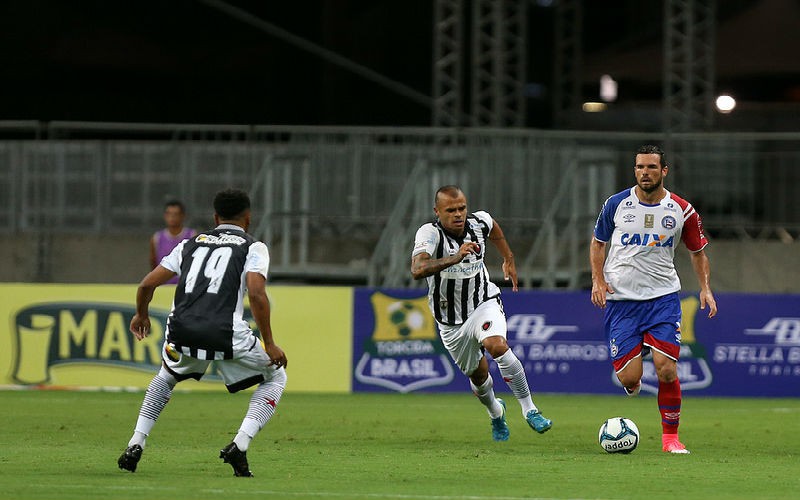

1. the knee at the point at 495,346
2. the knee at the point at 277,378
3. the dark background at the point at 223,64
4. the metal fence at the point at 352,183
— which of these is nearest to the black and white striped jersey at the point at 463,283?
the knee at the point at 495,346

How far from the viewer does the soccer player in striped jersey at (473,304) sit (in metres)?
11.8

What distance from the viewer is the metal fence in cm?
2203

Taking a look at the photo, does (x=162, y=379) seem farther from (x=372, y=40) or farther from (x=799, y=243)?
(x=372, y=40)

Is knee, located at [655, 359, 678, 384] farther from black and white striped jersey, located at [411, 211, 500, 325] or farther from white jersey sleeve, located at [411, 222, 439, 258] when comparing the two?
white jersey sleeve, located at [411, 222, 439, 258]

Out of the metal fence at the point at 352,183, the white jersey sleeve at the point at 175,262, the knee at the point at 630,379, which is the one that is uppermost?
the metal fence at the point at 352,183

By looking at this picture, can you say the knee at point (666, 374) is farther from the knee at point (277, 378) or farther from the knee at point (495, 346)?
the knee at point (277, 378)

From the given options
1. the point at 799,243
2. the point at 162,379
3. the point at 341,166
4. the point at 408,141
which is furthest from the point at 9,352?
the point at 799,243

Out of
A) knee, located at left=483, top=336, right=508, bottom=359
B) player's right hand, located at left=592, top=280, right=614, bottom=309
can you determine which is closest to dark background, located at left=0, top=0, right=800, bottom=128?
knee, located at left=483, top=336, right=508, bottom=359

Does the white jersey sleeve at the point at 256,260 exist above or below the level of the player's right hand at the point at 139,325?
above

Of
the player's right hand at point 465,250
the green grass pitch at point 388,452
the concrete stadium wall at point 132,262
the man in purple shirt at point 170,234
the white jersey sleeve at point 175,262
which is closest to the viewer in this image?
the green grass pitch at point 388,452

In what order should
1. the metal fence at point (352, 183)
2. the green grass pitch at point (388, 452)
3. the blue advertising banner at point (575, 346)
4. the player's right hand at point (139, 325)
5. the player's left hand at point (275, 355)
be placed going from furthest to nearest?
the metal fence at point (352, 183)
the blue advertising banner at point (575, 346)
the player's right hand at point (139, 325)
the player's left hand at point (275, 355)
the green grass pitch at point (388, 452)

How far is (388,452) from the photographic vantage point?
37.0ft

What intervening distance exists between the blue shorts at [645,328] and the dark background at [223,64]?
18.9 meters

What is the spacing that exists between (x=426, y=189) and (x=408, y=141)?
1.83 metres
